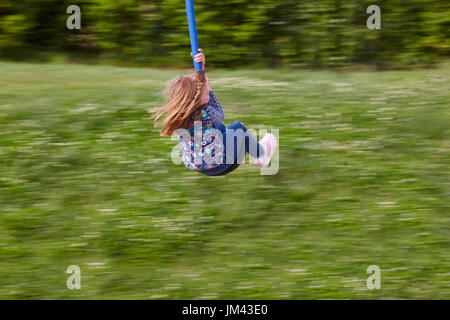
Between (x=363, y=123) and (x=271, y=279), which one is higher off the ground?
(x=363, y=123)

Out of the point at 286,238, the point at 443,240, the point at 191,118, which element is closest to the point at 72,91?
the point at 286,238

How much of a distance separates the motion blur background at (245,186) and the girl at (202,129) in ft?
2.81

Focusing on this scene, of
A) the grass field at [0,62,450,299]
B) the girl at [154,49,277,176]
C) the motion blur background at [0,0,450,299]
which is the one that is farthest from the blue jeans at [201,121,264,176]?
the grass field at [0,62,450,299]

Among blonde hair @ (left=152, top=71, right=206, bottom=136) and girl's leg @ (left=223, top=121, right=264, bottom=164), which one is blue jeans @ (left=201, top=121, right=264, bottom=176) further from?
blonde hair @ (left=152, top=71, right=206, bottom=136)

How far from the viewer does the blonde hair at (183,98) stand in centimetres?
411

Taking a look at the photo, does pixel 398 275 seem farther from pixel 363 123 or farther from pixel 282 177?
pixel 363 123

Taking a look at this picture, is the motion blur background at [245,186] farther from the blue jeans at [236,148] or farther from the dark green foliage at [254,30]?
the blue jeans at [236,148]

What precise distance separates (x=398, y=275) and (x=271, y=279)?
115 cm

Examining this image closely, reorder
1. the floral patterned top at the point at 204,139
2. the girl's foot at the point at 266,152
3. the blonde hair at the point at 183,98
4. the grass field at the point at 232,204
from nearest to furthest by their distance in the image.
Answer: the blonde hair at the point at 183,98 → the floral patterned top at the point at 204,139 → the girl's foot at the point at 266,152 → the grass field at the point at 232,204

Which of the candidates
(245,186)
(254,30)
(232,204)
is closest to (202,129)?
(232,204)

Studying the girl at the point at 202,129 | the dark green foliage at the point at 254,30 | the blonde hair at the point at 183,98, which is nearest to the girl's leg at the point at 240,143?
the girl at the point at 202,129

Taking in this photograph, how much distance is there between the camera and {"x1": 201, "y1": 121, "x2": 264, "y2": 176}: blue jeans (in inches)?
170

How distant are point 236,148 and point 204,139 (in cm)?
22

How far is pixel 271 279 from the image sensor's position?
583cm
